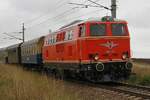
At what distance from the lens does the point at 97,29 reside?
62.5 feet

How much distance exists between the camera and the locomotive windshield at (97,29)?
62.1 feet

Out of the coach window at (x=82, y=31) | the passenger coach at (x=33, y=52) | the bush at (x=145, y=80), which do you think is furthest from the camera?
the passenger coach at (x=33, y=52)

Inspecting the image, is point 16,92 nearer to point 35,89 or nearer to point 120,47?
point 35,89

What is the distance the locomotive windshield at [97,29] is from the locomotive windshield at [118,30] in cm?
49

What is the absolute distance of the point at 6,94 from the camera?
489 inches

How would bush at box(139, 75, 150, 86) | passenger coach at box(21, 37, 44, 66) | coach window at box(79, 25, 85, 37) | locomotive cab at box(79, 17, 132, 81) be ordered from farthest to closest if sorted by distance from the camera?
passenger coach at box(21, 37, 44, 66), bush at box(139, 75, 150, 86), coach window at box(79, 25, 85, 37), locomotive cab at box(79, 17, 132, 81)

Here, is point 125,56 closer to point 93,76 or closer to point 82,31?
point 93,76

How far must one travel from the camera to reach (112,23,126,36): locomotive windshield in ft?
63.1

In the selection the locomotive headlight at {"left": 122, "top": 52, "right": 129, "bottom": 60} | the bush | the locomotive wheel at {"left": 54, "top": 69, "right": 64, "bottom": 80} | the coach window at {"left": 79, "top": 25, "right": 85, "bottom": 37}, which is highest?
the coach window at {"left": 79, "top": 25, "right": 85, "bottom": 37}

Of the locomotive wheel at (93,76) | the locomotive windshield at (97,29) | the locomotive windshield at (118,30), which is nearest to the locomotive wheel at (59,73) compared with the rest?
the locomotive wheel at (93,76)

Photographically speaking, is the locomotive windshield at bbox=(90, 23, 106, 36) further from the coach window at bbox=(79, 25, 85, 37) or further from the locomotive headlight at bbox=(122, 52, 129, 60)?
the locomotive headlight at bbox=(122, 52, 129, 60)

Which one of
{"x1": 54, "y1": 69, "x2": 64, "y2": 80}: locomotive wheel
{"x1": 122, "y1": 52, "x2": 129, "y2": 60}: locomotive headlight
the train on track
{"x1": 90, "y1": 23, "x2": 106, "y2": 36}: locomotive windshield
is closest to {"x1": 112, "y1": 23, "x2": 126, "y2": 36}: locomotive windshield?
the train on track

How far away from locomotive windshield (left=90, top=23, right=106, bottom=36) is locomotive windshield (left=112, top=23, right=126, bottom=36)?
1.62 feet

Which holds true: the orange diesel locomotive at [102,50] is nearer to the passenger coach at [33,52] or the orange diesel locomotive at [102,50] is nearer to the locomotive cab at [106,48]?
the locomotive cab at [106,48]
